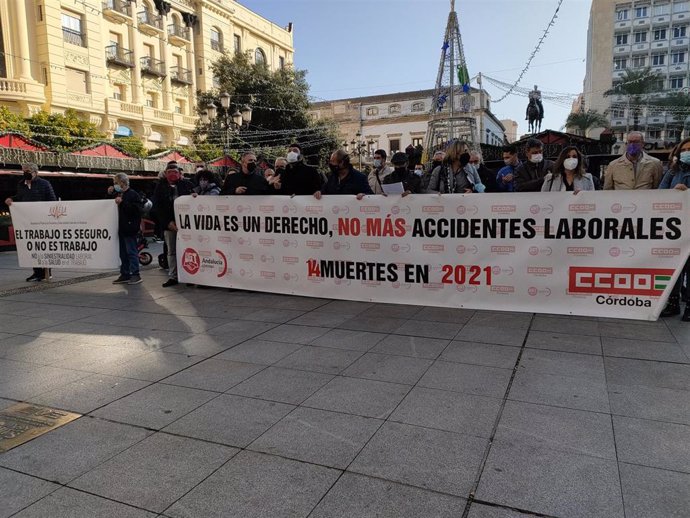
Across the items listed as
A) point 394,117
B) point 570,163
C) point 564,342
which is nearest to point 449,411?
point 564,342

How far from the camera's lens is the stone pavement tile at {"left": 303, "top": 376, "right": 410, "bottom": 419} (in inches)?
130

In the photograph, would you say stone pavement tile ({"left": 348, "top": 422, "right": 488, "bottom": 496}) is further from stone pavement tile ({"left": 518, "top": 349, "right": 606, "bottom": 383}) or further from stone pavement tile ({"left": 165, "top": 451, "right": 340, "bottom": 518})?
stone pavement tile ({"left": 518, "top": 349, "right": 606, "bottom": 383})

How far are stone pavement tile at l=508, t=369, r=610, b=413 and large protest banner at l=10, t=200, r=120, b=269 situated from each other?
265 inches

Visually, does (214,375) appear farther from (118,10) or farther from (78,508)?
(118,10)

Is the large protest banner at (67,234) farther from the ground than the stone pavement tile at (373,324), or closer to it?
farther from the ground

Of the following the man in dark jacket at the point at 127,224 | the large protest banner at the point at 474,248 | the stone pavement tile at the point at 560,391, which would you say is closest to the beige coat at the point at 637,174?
the large protest banner at the point at 474,248

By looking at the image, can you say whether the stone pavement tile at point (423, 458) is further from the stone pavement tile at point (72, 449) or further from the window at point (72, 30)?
the window at point (72, 30)

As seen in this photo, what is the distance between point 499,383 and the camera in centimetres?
369

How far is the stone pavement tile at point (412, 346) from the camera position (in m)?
4.43

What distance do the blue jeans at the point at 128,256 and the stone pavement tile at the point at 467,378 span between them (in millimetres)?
6053

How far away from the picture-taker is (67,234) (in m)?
8.31

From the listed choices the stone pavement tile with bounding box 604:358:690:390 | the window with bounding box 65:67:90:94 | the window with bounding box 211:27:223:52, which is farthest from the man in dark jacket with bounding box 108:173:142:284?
the window with bounding box 211:27:223:52

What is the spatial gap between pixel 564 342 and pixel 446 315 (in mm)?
1407

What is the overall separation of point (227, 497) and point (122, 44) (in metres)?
38.7
